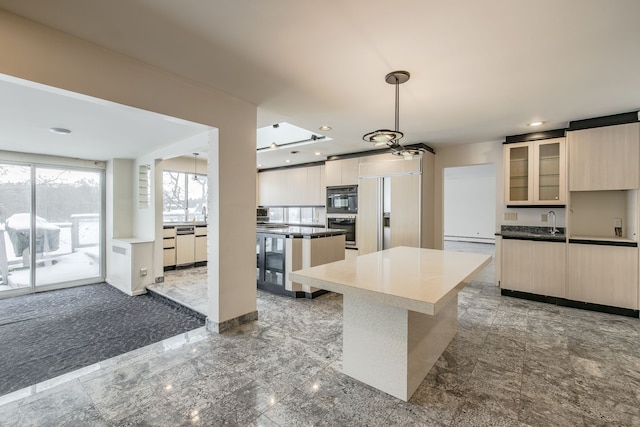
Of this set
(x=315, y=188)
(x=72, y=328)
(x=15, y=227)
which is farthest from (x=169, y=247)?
(x=315, y=188)

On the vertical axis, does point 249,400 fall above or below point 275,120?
below

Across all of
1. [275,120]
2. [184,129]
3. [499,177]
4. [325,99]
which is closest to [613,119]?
[499,177]

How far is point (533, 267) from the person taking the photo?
398 cm

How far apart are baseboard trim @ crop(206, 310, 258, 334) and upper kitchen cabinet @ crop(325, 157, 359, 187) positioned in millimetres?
3300

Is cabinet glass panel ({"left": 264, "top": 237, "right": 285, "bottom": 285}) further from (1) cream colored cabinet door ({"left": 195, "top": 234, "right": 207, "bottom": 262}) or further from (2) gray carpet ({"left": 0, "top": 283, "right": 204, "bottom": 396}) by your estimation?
(1) cream colored cabinet door ({"left": 195, "top": 234, "right": 207, "bottom": 262})

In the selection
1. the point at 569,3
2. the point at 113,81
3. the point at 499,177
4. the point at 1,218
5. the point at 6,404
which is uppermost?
the point at 569,3

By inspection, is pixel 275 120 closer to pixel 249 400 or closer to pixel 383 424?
pixel 249 400

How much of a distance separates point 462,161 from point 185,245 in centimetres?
576

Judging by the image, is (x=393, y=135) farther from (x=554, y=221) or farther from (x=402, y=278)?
(x=554, y=221)

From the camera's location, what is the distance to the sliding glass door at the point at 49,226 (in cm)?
429

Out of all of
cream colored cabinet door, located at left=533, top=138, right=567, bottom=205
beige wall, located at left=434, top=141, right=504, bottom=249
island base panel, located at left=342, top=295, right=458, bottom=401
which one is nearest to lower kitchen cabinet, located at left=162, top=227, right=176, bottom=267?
island base panel, located at left=342, top=295, right=458, bottom=401

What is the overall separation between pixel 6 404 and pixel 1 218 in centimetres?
386

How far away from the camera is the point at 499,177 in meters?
4.75

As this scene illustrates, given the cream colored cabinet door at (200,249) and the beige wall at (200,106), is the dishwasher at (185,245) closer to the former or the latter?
the cream colored cabinet door at (200,249)
